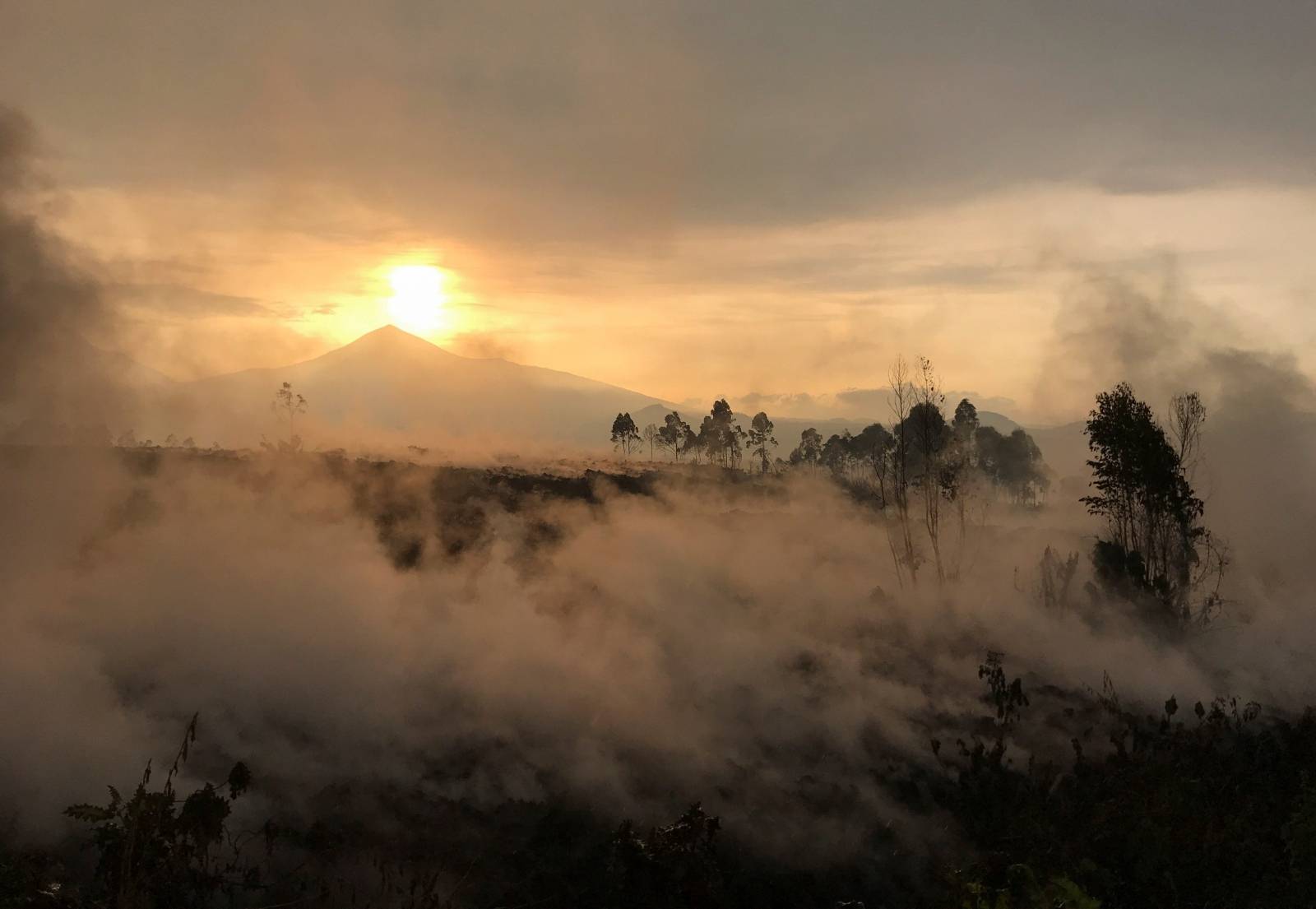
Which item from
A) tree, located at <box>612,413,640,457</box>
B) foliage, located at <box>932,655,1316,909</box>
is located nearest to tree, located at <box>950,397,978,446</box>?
tree, located at <box>612,413,640,457</box>

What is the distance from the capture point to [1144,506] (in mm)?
28422

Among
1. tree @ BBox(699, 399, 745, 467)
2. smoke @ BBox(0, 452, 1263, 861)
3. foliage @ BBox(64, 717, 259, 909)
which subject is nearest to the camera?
foliage @ BBox(64, 717, 259, 909)

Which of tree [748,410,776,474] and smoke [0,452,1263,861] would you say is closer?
smoke [0,452,1263,861]

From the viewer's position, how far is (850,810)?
1393 cm

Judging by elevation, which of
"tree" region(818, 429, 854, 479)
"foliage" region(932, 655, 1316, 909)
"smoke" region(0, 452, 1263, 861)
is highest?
"tree" region(818, 429, 854, 479)

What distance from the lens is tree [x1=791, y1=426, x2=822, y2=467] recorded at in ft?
360

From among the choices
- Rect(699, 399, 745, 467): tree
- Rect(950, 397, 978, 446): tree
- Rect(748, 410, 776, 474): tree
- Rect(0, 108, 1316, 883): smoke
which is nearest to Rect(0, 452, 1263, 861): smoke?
Rect(0, 108, 1316, 883): smoke

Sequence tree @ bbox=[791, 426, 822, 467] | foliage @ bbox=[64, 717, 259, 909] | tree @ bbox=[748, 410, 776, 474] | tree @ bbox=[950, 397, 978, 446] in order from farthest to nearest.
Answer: tree @ bbox=[791, 426, 822, 467] → tree @ bbox=[748, 410, 776, 474] → tree @ bbox=[950, 397, 978, 446] → foliage @ bbox=[64, 717, 259, 909]

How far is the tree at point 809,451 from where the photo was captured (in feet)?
360

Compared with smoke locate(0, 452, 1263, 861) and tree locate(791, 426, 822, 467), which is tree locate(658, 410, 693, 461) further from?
smoke locate(0, 452, 1263, 861)

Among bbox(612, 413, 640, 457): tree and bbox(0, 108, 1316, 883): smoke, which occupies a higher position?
bbox(612, 413, 640, 457): tree

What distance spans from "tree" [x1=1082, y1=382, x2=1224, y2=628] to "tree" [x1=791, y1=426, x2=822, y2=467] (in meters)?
79.1

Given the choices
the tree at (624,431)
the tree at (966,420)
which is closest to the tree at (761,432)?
the tree at (624,431)

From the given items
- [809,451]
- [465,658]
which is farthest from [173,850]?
[809,451]
